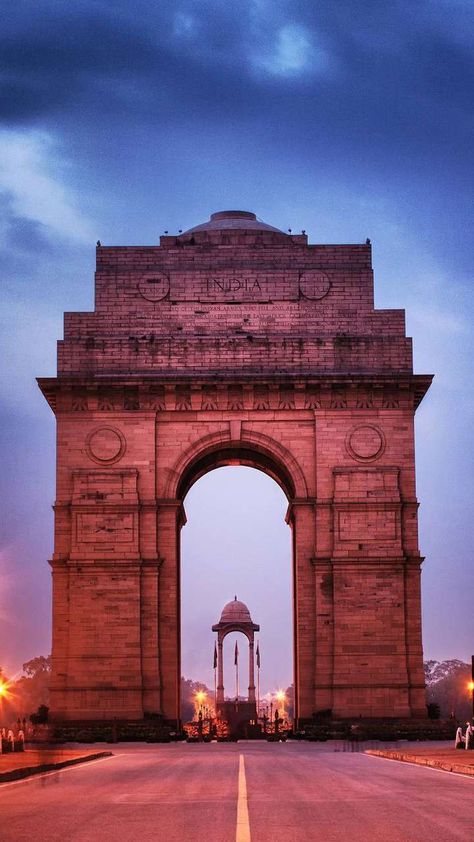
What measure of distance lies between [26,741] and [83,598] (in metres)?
7.37

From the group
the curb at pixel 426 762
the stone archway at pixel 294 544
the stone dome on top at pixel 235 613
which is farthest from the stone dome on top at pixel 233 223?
the stone dome on top at pixel 235 613

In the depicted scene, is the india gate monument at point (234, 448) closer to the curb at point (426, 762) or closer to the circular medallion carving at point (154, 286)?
the circular medallion carving at point (154, 286)

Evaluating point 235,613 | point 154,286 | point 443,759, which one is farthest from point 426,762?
point 235,613

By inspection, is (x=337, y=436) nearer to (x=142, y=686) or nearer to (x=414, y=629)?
(x=414, y=629)

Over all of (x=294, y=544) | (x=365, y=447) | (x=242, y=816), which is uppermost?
(x=365, y=447)

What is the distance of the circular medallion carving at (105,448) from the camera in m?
54.4

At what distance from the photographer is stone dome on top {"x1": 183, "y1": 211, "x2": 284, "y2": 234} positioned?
5888cm

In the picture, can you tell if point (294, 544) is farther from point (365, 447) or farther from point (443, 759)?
point (443, 759)

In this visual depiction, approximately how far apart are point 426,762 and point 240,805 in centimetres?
1243

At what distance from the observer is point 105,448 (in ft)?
179

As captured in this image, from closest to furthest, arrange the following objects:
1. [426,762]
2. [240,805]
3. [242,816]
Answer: [242,816], [240,805], [426,762]

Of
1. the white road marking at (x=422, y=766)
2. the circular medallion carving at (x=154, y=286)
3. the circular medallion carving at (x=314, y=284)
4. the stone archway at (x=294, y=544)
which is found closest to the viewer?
the white road marking at (x=422, y=766)

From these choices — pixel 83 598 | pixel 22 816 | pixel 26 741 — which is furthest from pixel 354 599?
pixel 22 816

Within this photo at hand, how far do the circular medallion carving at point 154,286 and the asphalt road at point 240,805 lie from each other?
30.1 m
